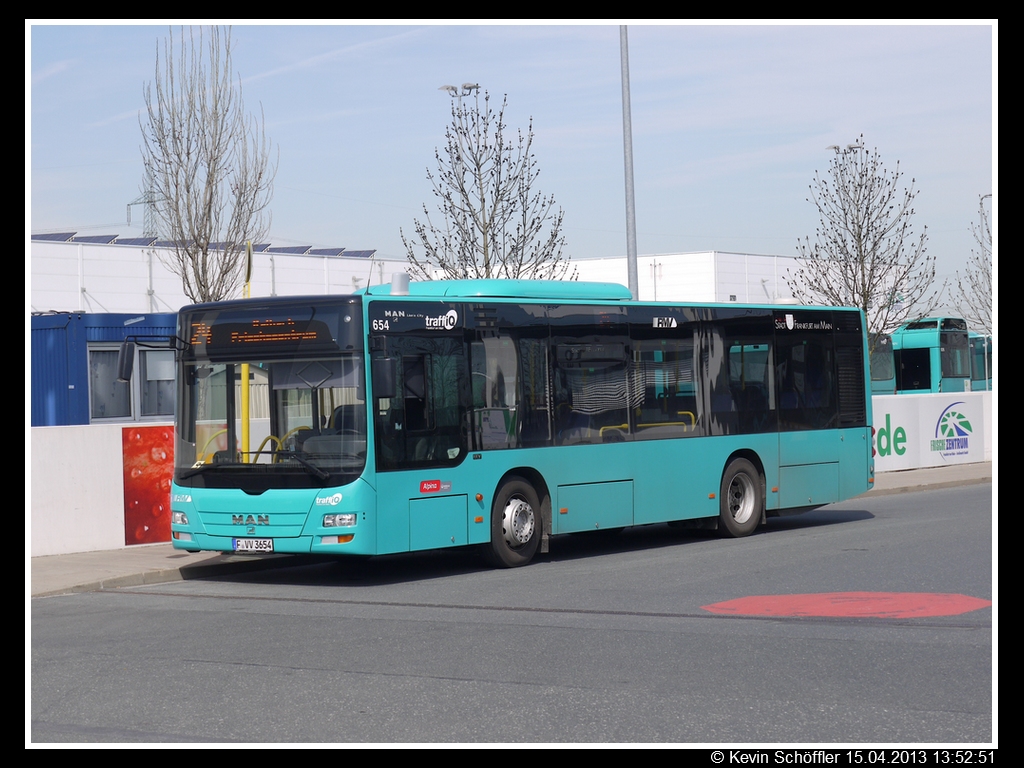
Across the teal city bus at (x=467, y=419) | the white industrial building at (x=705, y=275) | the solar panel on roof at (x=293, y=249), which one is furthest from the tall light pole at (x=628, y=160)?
the white industrial building at (x=705, y=275)

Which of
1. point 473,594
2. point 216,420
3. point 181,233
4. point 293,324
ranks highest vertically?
point 181,233

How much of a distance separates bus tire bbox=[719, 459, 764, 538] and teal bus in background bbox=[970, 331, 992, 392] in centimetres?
2992

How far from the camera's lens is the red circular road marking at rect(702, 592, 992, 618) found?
10242 mm

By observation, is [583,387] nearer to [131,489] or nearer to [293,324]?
[293,324]

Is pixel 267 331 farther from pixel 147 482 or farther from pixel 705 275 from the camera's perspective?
pixel 705 275

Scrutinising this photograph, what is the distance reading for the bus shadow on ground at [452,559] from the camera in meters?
13.5

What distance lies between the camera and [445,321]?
43.8 feet

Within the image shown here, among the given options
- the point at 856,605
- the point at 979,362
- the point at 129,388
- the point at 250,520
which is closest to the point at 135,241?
the point at 129,388

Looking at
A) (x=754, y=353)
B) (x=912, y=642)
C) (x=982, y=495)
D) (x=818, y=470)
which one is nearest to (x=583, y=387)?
(x=754, y=353)

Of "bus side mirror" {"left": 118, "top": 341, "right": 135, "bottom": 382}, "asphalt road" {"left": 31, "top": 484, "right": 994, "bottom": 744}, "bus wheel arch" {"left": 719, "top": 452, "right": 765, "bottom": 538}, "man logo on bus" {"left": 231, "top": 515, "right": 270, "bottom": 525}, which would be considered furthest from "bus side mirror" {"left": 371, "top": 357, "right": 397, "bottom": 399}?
"bus wheel arch" {"left": 719, "top": 452, "right": 765, "bottom": 538}

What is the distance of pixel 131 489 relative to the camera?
15.4 m

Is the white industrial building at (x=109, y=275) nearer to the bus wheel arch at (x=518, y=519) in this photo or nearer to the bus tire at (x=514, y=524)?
the bus wheel arch at (x=518, y=519)

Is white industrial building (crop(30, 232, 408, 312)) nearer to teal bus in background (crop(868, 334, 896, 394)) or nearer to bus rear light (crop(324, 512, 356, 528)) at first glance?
teal bus in background (crop(868, 334, 896, 394))
